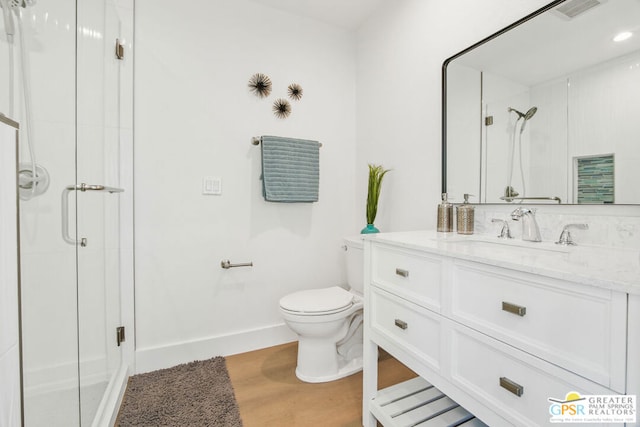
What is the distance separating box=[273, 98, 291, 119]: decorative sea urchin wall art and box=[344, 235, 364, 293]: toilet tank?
101 cm

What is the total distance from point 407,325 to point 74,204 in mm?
1306

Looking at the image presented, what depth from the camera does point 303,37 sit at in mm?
2260

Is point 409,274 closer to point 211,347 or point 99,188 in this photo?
point 99,188

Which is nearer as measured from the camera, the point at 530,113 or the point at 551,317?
the point at 551,317

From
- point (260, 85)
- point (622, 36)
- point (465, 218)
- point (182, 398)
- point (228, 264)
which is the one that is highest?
point (260, 85)

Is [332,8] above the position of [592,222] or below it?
above

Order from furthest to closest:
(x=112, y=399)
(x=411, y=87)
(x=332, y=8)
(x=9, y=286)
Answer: (x=332, y=8) → (x=411, y=87) → (x=112, y=399) → (x=9, y=286)

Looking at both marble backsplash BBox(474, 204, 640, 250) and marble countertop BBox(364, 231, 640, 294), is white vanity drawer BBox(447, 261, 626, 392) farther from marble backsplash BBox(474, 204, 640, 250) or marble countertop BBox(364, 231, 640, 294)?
marble backsplash BBox(474, 204, 640, 250)

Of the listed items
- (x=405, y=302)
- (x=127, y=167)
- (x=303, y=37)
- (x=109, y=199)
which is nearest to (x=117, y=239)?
(x=109, y=199)

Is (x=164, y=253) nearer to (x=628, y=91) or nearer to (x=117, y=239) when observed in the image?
(x=117, y=239)

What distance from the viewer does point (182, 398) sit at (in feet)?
5.08

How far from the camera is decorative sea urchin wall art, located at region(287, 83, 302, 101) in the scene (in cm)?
221

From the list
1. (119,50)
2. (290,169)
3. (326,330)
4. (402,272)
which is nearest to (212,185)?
(290,169)

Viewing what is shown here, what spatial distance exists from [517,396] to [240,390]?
1367 mm
